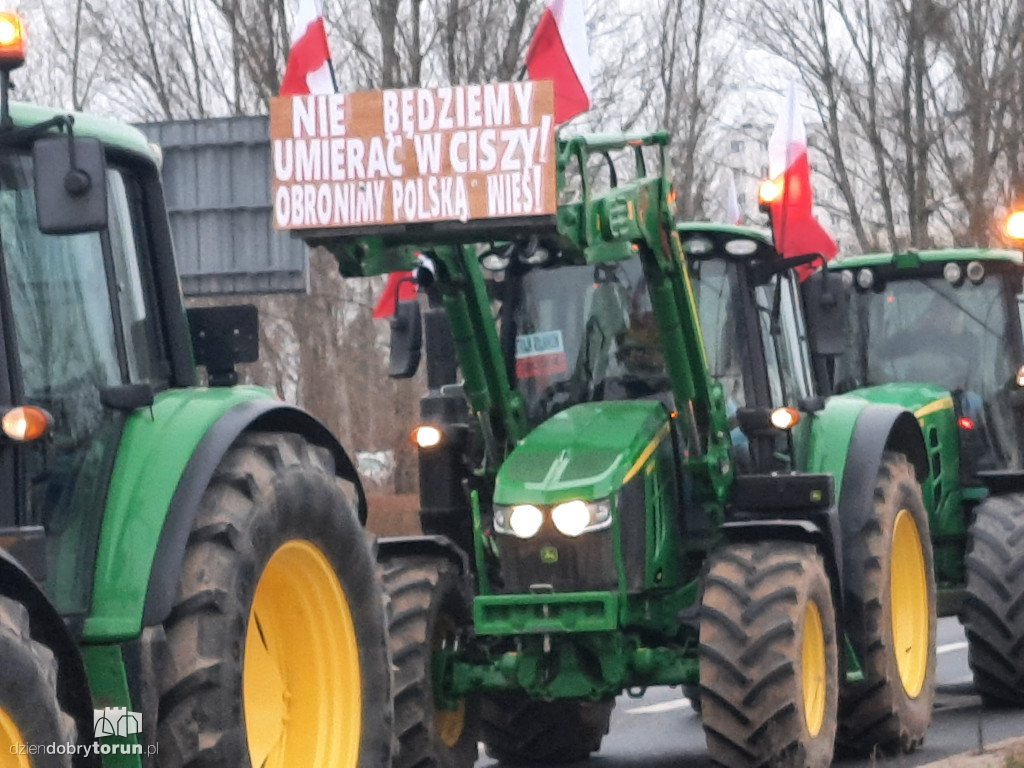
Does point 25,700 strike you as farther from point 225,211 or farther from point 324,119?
point 225,211

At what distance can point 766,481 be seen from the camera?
9242 mm

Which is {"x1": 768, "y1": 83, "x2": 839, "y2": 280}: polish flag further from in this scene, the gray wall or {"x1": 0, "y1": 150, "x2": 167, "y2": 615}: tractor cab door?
the gray wall

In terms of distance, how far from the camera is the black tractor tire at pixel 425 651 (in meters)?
8.48

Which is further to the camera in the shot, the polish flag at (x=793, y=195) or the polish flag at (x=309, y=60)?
the polish flag at (x=793, y=195)

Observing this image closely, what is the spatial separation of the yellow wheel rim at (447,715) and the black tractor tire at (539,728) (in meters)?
0.63

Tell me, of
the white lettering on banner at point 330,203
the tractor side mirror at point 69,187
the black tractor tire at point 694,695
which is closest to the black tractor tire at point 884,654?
the black tractor tire at point 694,695

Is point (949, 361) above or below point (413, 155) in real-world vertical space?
below

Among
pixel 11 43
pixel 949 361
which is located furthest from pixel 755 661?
pixel 949 361

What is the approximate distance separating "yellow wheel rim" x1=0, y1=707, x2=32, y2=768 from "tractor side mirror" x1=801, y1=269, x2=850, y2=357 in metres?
5.27

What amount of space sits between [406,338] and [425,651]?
151 centimetres

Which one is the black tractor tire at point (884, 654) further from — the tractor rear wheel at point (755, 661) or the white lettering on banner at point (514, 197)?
the white lettering on banner at point (514, 197)

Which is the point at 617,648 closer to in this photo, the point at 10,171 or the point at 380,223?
the point at 380,223

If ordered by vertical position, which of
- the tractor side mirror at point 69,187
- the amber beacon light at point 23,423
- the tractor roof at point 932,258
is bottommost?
the amber beacon light at point 23,423

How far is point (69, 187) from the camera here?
544 cm
